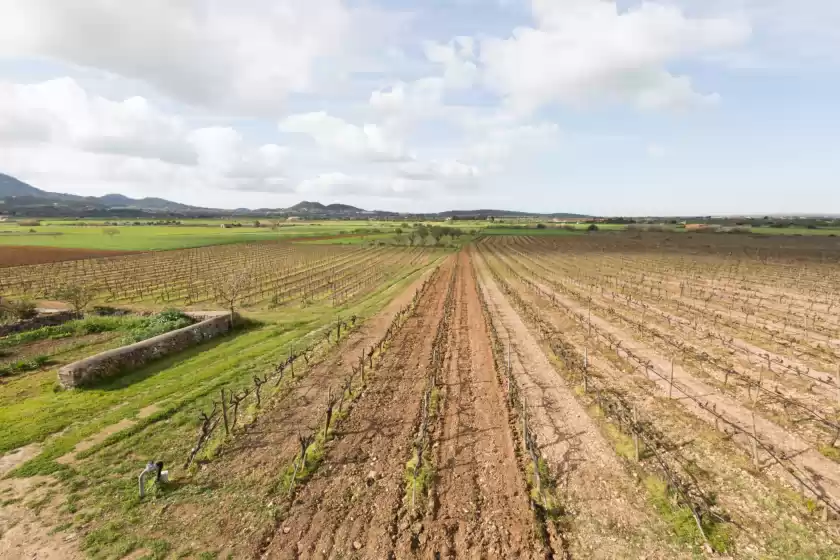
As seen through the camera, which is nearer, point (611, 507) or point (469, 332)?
point (611, 507)

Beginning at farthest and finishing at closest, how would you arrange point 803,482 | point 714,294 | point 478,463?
point 714,294 → point 478,463 → point 803,482

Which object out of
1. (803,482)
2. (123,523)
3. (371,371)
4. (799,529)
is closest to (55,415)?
(123,523)

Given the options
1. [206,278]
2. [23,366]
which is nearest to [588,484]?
[23,366]

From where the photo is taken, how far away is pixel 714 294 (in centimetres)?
4050

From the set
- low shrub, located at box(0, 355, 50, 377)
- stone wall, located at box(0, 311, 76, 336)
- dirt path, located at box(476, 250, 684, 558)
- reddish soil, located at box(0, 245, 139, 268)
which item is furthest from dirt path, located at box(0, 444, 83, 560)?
reddish soil, located at box(0, 245, 139, 268)

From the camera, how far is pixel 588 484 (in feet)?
37.6

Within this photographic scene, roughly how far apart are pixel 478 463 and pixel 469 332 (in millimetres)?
15052

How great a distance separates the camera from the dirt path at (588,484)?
9.34 m

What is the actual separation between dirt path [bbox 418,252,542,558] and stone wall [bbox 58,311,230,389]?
15193mm

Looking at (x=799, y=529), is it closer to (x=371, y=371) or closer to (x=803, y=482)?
(x=803, y=482)

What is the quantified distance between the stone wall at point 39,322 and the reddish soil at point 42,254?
169 feet

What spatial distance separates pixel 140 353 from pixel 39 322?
15118 mm

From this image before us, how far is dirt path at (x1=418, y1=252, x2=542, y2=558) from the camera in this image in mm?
9336

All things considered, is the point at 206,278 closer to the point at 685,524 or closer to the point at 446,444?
the point at 446,444
